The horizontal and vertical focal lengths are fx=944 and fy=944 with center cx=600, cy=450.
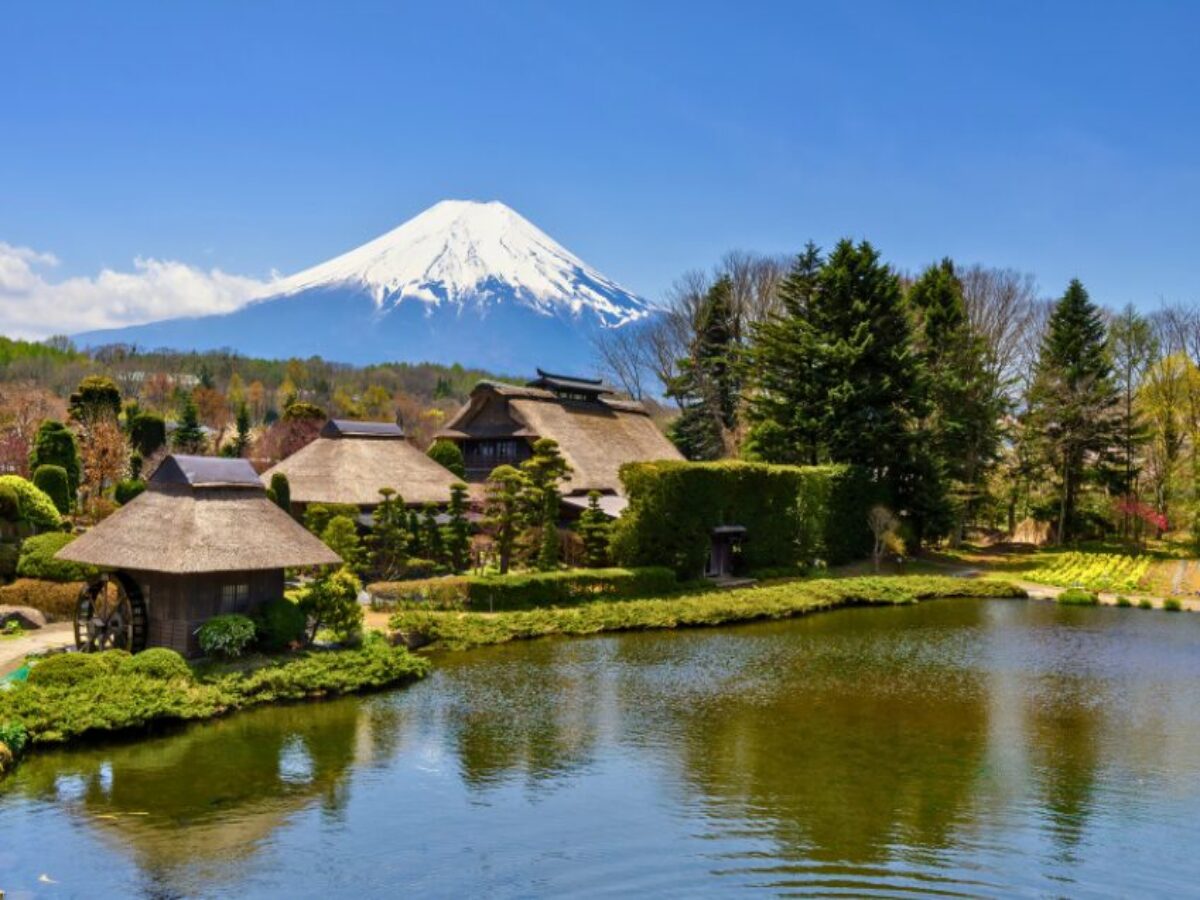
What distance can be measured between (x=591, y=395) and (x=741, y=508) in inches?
607

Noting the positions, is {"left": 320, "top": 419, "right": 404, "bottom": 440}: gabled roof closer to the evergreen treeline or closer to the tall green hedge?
the tall green hedge

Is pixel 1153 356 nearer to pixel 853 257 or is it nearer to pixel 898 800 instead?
pixel 853 257

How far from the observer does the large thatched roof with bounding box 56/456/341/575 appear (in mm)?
20875

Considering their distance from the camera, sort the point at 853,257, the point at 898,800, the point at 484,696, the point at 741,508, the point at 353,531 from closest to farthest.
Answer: the point at 898,800
the point at 484,696
the point at 353,531
the point at 741,508
the point at 853,257

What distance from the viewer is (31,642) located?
22.6 metres

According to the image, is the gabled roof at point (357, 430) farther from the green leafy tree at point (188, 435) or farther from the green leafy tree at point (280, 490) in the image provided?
the green leafy tree at point (188, 435)

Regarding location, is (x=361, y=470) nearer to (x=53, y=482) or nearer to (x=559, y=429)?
(x=559, y=429)

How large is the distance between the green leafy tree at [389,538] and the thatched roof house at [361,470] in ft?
13.7

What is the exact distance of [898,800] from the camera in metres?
14.9

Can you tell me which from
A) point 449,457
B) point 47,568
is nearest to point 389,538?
point 47,568

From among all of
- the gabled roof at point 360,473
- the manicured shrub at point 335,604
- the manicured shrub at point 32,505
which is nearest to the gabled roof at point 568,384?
the gabled roof at point 360,473

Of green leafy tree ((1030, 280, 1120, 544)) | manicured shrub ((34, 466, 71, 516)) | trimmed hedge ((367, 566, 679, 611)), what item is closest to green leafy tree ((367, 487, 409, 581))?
trimmed hedge ((367, 566, 679, 611))

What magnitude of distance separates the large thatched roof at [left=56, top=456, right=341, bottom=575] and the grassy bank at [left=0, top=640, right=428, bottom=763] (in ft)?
7.45

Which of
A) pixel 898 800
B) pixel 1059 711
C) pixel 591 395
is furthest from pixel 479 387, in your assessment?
pixel 898 800
